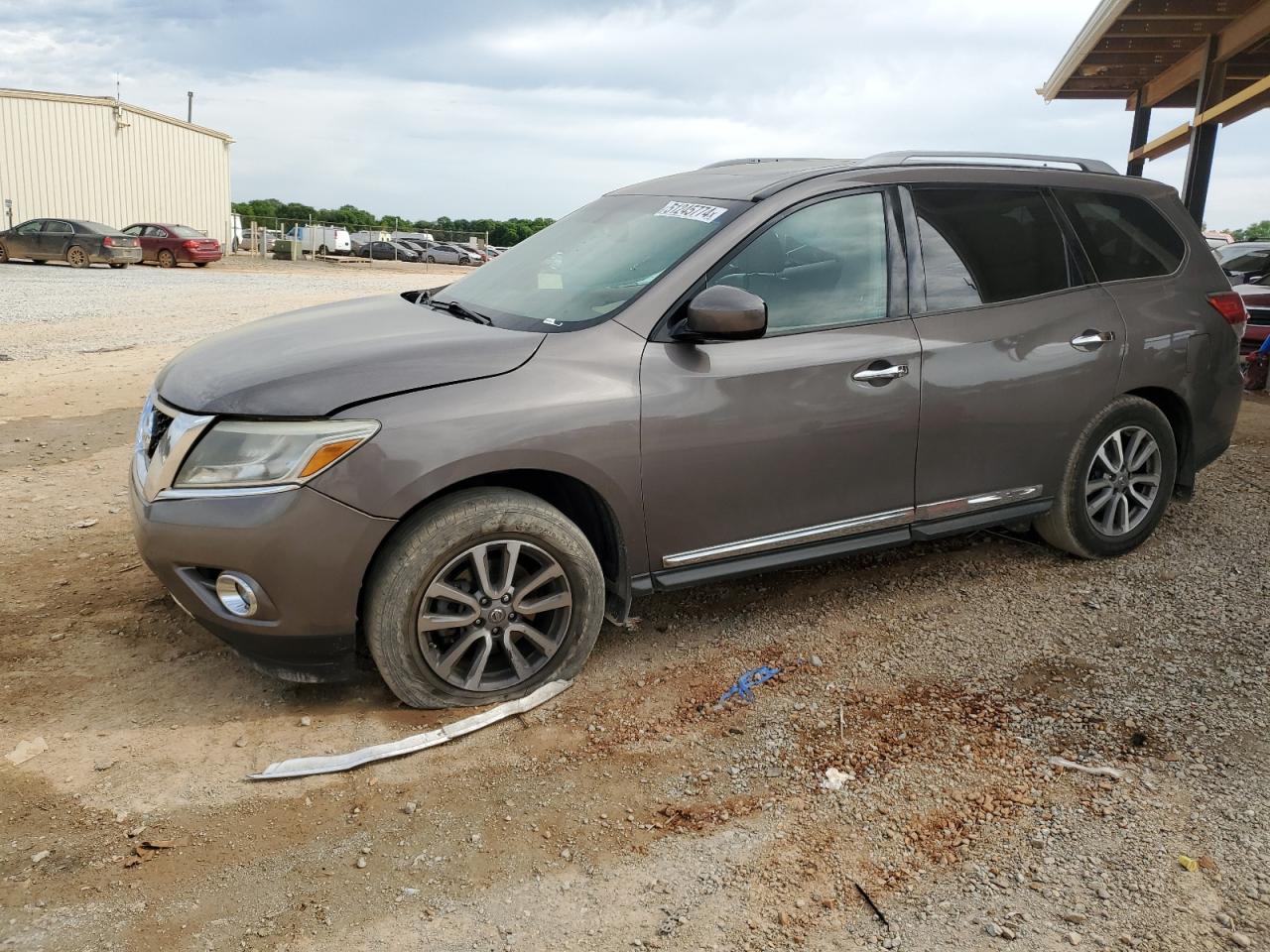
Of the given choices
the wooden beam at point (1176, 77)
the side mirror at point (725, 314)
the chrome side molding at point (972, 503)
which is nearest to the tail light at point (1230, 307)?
the chrome side molding at point (972, 503)

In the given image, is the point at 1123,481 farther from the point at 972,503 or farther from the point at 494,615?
the point at 494,615

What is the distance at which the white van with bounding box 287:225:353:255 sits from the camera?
45.3 meters

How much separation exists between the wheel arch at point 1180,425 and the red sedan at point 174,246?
29.2 meters

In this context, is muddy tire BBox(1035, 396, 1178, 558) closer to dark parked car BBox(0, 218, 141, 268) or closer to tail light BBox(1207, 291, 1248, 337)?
tail light BBox(1207, 291, 1248, 337)

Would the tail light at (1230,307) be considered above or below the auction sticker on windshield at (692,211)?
below

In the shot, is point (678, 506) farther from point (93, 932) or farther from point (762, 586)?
point (93, 932)

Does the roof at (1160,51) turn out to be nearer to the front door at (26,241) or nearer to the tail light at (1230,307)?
the tail light at (1230,307)

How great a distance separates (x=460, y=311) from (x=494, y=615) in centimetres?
129

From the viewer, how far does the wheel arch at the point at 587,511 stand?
353cm

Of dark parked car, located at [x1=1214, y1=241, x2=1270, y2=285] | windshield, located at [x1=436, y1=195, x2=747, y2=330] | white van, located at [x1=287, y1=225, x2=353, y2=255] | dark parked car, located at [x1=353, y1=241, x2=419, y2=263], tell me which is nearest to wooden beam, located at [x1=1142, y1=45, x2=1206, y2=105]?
dark parked car, located at [x1=1214, y1=241, x2=1270, y2=285]

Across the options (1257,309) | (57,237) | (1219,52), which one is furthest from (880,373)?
(57,237)

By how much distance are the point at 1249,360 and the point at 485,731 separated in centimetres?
1027

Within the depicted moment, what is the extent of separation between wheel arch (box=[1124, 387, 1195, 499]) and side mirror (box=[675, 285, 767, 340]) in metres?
2.32

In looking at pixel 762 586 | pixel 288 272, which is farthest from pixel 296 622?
pixel 288 272
